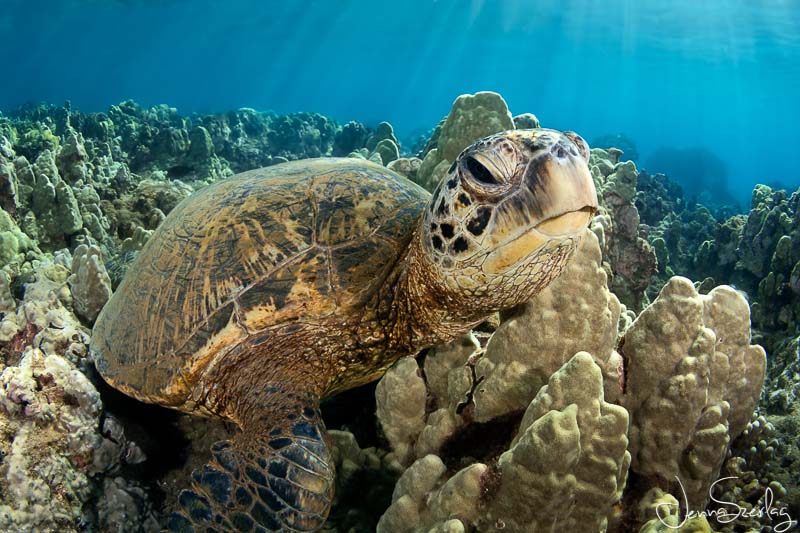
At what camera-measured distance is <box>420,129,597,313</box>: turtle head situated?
57.1 inches

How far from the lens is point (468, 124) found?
3947 millimetres

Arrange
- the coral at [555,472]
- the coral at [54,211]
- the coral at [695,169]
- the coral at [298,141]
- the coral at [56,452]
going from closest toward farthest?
the coral at [555,472] < the coral at [56,452] < the coral at [54,211] < the coral at [298,141] < the coral at [695,169]

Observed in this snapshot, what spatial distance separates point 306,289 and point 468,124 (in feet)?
8.44

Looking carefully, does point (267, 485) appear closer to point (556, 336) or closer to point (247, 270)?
point (247, 270)

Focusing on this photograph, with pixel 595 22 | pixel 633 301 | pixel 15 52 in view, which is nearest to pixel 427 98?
pixel 595 22

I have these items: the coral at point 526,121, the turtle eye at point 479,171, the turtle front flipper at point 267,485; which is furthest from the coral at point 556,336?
the coral at point 526,121

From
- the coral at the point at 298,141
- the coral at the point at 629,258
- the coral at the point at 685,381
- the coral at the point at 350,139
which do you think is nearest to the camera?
the coral at the point at 685,381

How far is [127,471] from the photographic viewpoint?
89.1 inches

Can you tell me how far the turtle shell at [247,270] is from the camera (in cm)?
207

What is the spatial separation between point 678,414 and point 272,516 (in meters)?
1.59

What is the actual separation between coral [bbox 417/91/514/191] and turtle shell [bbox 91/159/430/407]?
1.47 m

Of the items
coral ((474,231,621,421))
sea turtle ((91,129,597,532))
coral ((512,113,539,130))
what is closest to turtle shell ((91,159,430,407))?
sea turtle ((91,129,597,532))

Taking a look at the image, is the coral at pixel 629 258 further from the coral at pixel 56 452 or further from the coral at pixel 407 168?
the coral at pixel 56 452

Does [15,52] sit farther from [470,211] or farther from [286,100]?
[470,211]
